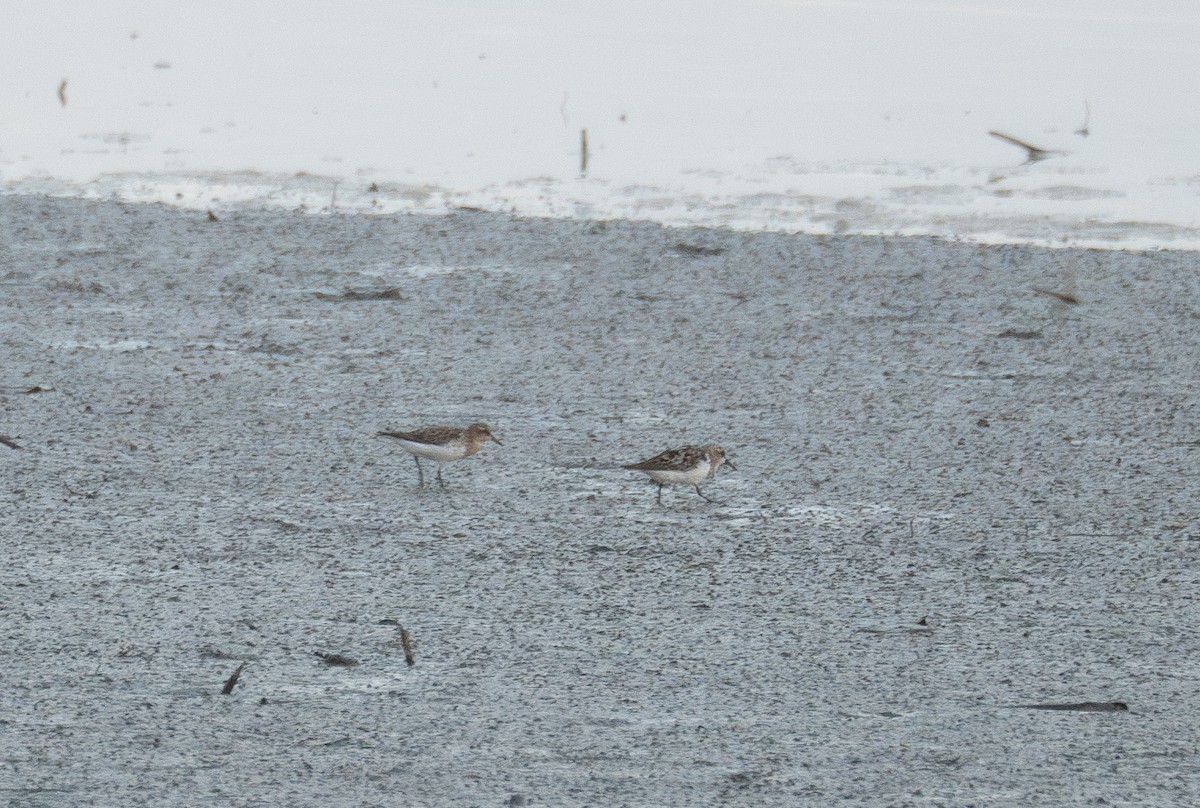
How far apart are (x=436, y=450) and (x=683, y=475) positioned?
996 mm

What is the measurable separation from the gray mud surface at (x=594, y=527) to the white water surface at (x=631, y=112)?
1980mm

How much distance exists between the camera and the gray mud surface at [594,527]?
4480 millimetres

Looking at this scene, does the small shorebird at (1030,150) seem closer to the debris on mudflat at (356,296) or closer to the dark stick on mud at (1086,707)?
the debris on mudflat at (356,296)

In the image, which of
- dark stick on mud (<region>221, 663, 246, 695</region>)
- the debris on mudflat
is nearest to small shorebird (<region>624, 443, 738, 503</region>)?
dark stick on mud (<region>221, 663, 246, 695</region>)

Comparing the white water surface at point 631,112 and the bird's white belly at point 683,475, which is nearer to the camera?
the bird's white belly at point 683,475

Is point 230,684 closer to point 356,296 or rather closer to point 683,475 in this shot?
point 683,475

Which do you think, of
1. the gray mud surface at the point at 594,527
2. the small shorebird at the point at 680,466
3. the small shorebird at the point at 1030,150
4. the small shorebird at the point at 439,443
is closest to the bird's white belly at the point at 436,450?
the small shorebird at the point at 439,443

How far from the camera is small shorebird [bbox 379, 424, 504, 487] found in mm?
6562

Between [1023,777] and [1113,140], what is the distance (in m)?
12.0

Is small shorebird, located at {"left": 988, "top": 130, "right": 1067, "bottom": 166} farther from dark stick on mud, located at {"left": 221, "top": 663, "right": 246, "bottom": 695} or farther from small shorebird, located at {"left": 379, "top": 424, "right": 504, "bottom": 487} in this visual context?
dark stick on mud, located at {"left": 221, "top": 663, "right": 246, "bottom": 695}

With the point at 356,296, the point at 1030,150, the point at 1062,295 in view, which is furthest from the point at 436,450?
the point at 1030,150

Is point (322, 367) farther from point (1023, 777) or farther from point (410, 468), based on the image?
point (1023, 777)

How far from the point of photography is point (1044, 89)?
17.8m

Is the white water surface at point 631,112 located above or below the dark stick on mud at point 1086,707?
above
